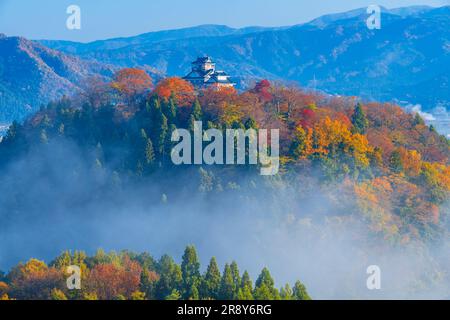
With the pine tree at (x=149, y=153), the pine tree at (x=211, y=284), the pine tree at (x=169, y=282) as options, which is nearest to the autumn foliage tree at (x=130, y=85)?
the pine tree at (x=149, y=153)

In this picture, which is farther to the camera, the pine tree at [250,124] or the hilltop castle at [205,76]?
the hilltop castle at [205,76]

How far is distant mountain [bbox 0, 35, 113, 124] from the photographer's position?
116688 mm

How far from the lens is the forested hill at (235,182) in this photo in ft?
110

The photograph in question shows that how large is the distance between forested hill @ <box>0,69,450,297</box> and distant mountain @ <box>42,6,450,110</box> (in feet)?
315

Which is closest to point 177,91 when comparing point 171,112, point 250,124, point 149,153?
point 171,112

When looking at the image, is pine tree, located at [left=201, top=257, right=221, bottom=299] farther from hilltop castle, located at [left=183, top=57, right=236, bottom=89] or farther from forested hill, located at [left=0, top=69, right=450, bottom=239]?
hilltop castle, located at [left=183, top=57, right=236, bottom=89]

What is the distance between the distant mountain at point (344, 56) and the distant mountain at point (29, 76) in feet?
117

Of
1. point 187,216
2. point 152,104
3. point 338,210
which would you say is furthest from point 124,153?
point 338,210

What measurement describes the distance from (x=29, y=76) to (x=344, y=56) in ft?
249

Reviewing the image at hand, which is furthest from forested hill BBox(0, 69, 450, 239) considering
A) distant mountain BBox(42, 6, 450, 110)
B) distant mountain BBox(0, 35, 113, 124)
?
distant mountain BBox(42, 6, 450, 110)

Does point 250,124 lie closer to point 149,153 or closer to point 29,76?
point 149,153

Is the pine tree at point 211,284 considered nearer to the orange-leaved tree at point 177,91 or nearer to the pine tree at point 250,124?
the pine tree at point 250,124

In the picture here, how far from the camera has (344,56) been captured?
172 meters
